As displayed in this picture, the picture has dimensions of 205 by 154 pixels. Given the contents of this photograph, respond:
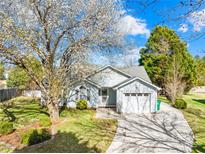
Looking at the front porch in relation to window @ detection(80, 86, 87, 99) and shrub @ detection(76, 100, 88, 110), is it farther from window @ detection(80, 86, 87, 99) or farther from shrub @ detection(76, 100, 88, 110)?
shrub @ detection(76, 100, 88, 110)

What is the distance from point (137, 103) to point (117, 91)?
2188 mm

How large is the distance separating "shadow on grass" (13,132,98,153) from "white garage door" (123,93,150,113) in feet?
31.2

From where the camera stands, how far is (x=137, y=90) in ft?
71.2

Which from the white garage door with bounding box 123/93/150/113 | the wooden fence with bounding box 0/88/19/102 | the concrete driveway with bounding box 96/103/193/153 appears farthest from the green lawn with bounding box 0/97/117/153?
the wooden fence with bounding box 0/88/19/102

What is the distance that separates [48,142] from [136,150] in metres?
4.67

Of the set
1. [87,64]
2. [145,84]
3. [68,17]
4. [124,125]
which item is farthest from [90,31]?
[145,84]

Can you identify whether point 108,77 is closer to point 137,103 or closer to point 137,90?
point 137,90

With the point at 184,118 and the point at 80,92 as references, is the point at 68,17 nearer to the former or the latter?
the point at 80,92

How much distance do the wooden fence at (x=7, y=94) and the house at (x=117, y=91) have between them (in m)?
12.2

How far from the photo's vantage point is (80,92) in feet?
80.0

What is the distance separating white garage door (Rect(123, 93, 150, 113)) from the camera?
70.9 ft

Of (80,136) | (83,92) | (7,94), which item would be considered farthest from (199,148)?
(7,94)

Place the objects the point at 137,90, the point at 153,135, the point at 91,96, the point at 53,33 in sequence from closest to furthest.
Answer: the point at 153,135, the point at 53,33, the point at 137,90, the point at 91,96

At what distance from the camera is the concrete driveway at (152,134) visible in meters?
11.4
